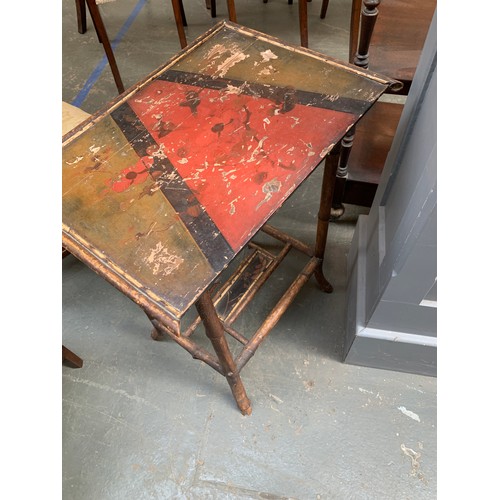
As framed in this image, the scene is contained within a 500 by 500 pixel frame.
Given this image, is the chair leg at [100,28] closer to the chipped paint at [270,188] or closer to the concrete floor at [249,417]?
the concrete floor at [249,417]

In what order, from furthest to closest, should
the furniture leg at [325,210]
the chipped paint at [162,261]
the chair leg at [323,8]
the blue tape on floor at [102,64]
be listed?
the chair leg at [323,8] → the blue tape on floor at [102,64] → the furniture leg at [325,210] → the chipped paint at [162,261]

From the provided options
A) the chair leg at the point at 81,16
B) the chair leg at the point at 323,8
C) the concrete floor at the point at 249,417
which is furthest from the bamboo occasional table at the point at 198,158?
the chair leg at the point at 81,16

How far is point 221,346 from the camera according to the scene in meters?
1.12

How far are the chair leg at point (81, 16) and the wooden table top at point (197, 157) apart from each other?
2.21 m

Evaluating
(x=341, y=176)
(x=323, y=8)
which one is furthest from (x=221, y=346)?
(x=323, y=8)

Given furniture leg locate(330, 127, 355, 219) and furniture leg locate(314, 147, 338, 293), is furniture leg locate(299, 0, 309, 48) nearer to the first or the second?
furniture leg locate(330, 127, 355, 219)

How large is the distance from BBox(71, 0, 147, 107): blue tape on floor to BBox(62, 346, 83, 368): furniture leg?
156 cm

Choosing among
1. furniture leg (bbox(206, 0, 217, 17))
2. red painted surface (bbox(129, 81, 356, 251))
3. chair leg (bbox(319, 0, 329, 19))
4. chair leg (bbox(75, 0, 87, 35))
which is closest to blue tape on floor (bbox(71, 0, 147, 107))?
chair leg (bbox(75, 0, 87, 35))

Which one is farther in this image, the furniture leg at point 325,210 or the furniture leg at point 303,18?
the furniture leg at point 303,18

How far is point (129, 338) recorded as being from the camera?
1.64 metres

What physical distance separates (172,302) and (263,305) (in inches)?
38.6

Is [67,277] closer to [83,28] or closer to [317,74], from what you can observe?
[317,74]

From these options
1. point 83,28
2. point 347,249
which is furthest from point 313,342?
point 83,28

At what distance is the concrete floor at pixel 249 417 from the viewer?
1335 millimetres
